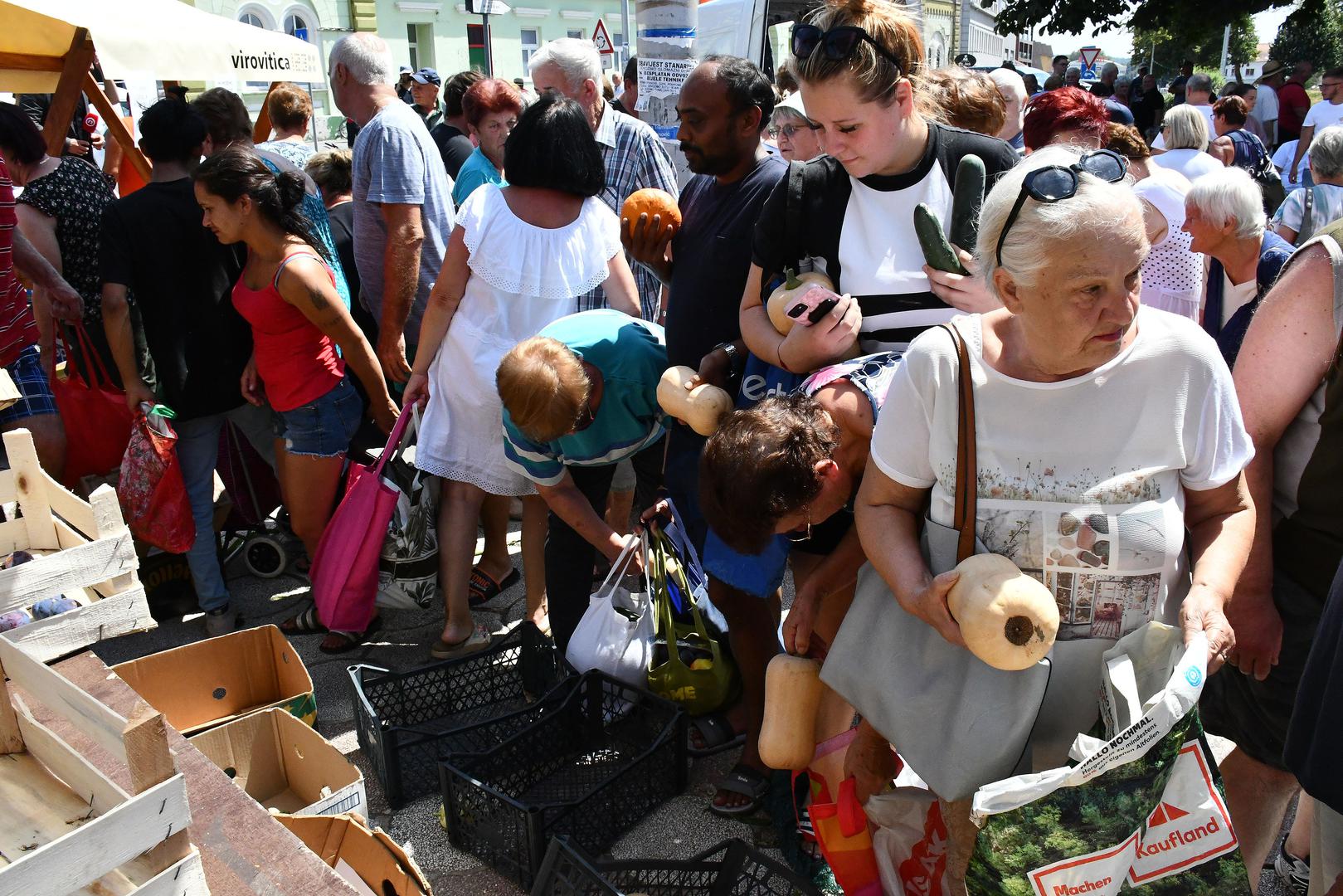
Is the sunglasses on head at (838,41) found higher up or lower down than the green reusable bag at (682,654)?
higher up

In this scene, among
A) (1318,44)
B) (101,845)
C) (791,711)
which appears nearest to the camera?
(101,845)

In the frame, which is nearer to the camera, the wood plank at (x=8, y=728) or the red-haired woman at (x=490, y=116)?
the wood plank at (x=8, y=728)

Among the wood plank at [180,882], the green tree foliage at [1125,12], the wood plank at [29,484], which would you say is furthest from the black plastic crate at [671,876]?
the green tree foliage at [1125,12]

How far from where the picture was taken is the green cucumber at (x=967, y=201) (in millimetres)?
2035

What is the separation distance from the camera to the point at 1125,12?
78.9 feet

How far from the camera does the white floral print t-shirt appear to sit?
1612mm

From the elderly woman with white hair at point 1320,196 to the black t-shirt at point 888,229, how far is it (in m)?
3.84

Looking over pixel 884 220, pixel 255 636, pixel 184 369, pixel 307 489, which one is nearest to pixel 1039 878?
pixel 884 220

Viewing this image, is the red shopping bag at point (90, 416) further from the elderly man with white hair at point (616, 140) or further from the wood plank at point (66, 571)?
the wood plank at point (66, 571)

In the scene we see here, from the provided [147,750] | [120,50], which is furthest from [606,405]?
[120,50]

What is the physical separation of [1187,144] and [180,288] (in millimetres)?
5431

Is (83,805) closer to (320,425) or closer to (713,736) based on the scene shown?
(713,736)

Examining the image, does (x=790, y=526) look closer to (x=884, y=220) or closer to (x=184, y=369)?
(x=884, y=220)

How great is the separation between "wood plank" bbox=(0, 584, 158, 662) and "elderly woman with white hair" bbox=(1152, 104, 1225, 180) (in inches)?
226
